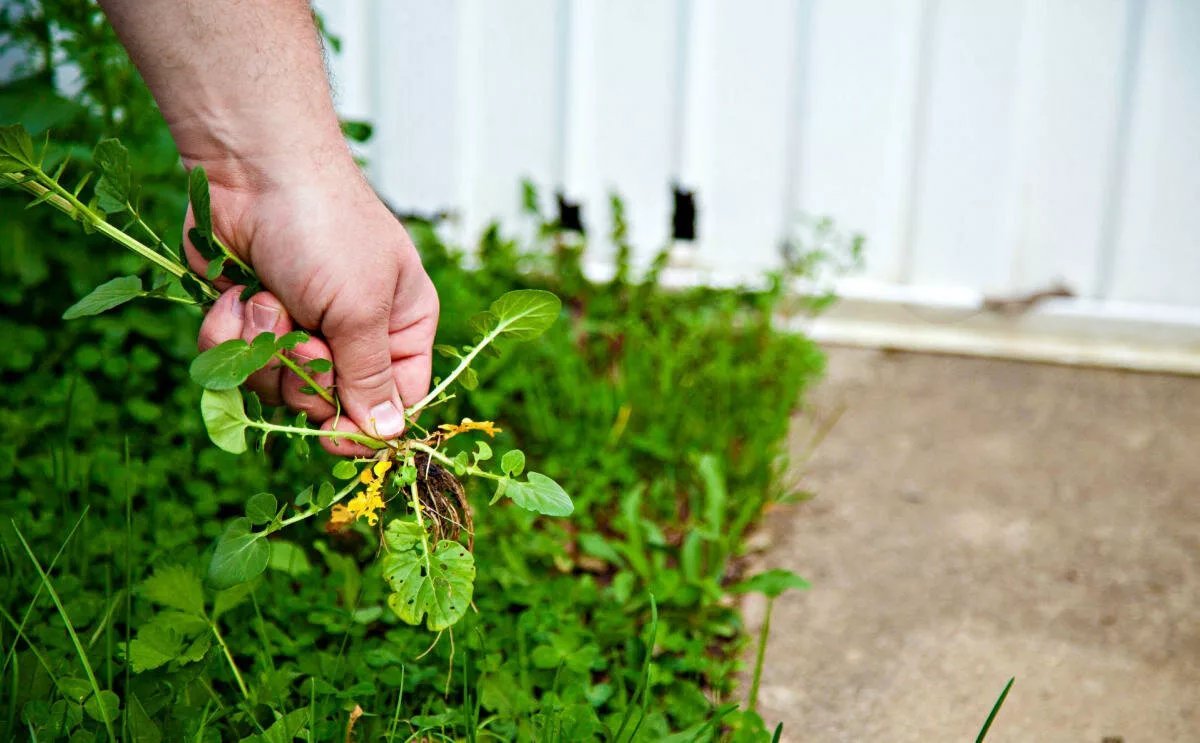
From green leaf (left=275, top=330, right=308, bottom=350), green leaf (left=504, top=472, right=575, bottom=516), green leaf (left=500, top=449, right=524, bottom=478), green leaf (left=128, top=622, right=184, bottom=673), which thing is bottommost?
green leaf (left=128, top=622, right=184, bottom=673)

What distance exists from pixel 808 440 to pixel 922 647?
0.78 metres

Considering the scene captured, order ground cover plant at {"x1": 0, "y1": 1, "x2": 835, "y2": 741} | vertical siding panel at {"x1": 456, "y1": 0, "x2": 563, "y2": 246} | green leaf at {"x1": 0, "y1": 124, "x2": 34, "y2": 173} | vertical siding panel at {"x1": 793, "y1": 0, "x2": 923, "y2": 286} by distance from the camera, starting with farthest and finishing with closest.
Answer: vertical siding panel at {"x1": 456, "y1": 0, "x2": 563, "y2": 246} → vertical siding panel at {"x1": 793, "y1": 0, "x2": 923, "y2": 286} → ground cover plant at {"x1": 0, "y1": 1, "x2": 835, "y2": 741} → green leaf at {"x1": 0, "y1": 124, "x2": 34, "y2": 173}

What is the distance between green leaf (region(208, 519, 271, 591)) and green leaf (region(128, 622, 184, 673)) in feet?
0.68

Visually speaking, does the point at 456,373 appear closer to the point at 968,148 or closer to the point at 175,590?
the point at 175,590

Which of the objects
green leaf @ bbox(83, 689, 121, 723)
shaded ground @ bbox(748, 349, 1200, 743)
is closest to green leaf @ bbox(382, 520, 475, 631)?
green leaf @ bbox(83, 689, 121, 723)

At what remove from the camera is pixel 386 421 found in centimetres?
119

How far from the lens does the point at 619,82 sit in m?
2.93

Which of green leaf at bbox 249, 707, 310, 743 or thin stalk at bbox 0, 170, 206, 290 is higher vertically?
thin stalk at bbox 0, 170, 206, 290

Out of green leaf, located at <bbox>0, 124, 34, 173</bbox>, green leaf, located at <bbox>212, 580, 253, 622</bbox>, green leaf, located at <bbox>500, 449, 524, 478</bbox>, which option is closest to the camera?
green leaf, located at <bbox>0, 124, 34, 173</bbox>

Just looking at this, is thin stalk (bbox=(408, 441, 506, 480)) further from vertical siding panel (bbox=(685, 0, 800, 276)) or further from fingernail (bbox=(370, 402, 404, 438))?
vertical siding panel (bbox=(685, 0, 800, 276))

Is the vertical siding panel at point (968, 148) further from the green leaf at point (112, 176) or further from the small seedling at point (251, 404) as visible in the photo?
the green leaf at point (112, 176)

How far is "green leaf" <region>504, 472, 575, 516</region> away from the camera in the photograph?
1.07 meters

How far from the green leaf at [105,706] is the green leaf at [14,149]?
0.53 m

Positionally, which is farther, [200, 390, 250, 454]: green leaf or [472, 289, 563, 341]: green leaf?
[472, 289, 563, 341]: green leaf
